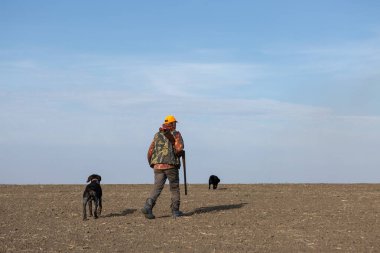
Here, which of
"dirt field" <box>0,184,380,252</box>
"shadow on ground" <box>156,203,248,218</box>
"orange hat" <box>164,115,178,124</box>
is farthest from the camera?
"shadow on ground" <box>156,203,248,218</box>

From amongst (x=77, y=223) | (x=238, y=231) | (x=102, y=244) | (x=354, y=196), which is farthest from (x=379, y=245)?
(x=354, y=196)

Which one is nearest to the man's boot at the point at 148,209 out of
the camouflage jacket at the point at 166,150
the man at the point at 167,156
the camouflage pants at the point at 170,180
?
the man at the point at 167,156

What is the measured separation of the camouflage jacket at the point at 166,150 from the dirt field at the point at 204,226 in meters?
1.45

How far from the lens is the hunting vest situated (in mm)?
17422

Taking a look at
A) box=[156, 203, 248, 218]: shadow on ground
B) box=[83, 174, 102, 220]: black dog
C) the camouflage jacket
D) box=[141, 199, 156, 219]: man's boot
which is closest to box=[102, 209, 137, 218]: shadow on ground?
box=[83, 174, 102, 220]: black dog

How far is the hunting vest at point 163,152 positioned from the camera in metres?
17.4

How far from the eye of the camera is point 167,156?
17438 millimetres

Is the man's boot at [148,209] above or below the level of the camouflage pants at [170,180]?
below

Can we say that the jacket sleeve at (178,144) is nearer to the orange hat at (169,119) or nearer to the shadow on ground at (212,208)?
the orange hat at (169,119)

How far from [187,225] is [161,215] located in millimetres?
2650

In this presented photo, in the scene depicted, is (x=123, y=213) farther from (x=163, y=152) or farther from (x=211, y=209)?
(x=163, y=152)

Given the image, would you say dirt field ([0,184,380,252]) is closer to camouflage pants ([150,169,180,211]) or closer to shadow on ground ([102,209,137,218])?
shadow on ground ([102,209,137,218])

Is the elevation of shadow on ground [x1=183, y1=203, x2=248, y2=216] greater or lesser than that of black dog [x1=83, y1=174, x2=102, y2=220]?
lesser

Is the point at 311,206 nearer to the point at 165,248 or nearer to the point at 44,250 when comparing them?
the point at 165,248
